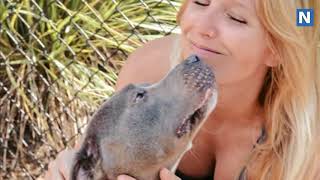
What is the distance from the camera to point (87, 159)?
90.3 inches

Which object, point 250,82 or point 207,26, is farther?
point 250,82

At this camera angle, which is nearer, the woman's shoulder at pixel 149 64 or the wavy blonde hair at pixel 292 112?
the wavy blonde hair at pixel 292 112

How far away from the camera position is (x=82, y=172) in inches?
89.3

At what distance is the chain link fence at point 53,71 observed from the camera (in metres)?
4.16

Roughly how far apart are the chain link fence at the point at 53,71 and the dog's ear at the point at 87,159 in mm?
1789

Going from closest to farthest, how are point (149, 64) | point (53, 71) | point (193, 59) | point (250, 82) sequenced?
1. point (193, 59)
2. point (250, 82)
3. point (149, 64)
4. point (53, 71)

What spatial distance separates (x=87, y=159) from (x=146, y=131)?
0.58 feet

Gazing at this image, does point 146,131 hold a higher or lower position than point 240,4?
lower

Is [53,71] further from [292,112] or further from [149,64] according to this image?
[292,112]

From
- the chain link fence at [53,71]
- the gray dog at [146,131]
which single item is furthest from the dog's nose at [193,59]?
the chain link fence at [53,71]

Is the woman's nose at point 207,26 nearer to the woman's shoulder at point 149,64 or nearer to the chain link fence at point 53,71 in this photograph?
the woman's shoulder at point 149,64

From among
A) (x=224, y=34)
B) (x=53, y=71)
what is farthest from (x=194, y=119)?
(x=53, y=71)

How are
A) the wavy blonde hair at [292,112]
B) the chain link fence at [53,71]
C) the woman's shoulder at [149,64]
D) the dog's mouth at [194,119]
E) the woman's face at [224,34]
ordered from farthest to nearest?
the chain link fence at [53,71]
the woman's shoulder at [149,64]
the wavy blonde hair at [292,112]
the woman's face at [224,34]
the dog's mouth at [194,119]

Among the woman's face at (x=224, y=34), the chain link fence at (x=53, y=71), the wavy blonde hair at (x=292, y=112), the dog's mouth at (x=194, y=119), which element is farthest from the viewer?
the chain link fence at (x=53, y=71)
